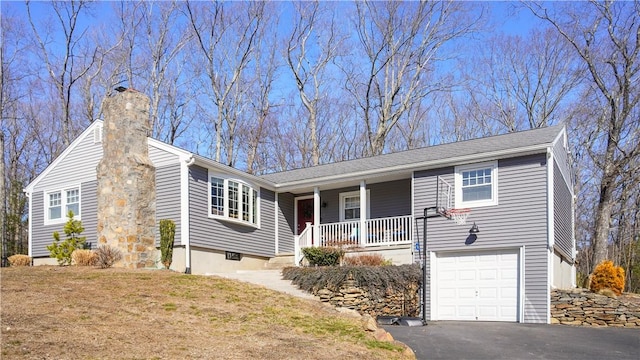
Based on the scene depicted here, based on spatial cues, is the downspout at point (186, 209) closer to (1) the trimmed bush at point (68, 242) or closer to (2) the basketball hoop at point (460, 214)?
(1) the trimmed bush at point (68, 242)

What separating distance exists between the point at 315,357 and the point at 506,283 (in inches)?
340

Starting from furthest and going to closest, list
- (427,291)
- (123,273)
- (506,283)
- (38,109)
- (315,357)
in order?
(38,109) < (427,291) < (506,283) < (123,273) < (315,357)

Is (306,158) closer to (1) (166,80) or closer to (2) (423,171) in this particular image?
(1) (166,80)

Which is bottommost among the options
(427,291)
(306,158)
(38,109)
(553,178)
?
(427,291)

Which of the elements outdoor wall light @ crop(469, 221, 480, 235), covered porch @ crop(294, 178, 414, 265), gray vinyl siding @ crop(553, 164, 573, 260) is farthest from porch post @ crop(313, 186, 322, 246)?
gray vinyl siding @ crop(553, 164, 573, 260)

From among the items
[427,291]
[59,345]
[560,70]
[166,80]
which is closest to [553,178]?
[427,291]

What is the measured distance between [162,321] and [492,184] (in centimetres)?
984

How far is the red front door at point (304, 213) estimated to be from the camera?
813 inches

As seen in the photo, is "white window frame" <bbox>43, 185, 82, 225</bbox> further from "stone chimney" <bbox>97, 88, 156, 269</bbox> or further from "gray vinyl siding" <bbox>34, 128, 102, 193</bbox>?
"stone chimney" <bbox>97, 88, 156, 269</bbox>

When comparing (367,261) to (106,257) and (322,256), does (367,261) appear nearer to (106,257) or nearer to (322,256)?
(322,256)

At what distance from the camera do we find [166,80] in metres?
32.4

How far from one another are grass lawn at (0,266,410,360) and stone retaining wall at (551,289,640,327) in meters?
5.98

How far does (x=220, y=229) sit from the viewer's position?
671 inches

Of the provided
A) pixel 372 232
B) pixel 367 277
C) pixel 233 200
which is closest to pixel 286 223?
pixel 233 200
